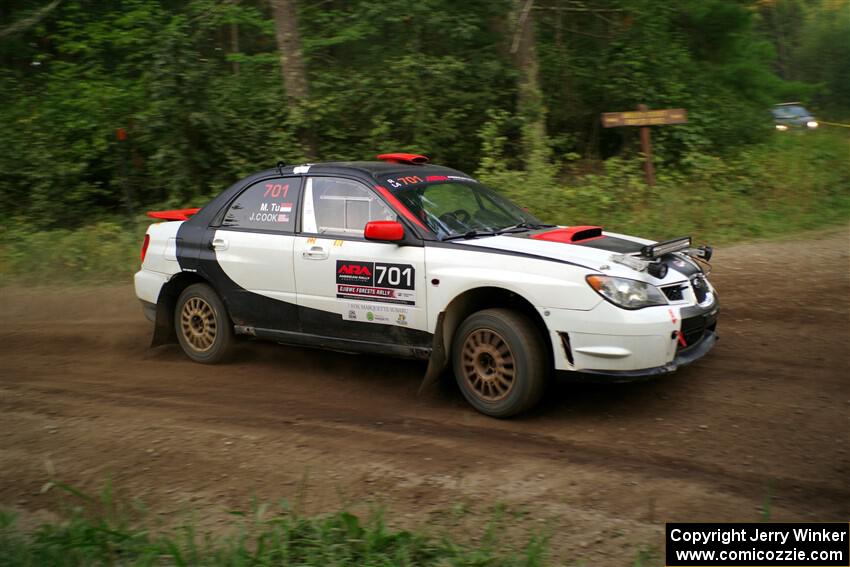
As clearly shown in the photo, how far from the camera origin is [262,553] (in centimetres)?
385

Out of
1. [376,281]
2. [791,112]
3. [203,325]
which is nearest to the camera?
[376,281]

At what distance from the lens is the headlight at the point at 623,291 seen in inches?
214

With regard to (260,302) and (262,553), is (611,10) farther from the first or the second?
(262,553)

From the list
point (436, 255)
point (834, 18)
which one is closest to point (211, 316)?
point (436, 255)

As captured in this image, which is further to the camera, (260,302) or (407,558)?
(260,302)

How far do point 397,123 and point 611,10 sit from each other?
456 centimetres

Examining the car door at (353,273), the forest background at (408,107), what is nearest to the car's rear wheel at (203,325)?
the car door at (353,273)

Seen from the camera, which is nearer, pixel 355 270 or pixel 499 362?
pixel 499 362

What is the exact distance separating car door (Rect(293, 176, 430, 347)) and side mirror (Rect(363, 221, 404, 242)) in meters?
0.14

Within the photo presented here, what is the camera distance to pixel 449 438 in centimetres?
552

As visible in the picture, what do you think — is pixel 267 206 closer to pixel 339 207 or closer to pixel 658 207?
pixel 339 207

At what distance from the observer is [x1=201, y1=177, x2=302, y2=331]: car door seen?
22.4 ft

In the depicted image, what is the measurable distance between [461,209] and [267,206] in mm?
1716

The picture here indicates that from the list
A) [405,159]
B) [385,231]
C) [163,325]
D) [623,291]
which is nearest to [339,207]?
[385,231]
